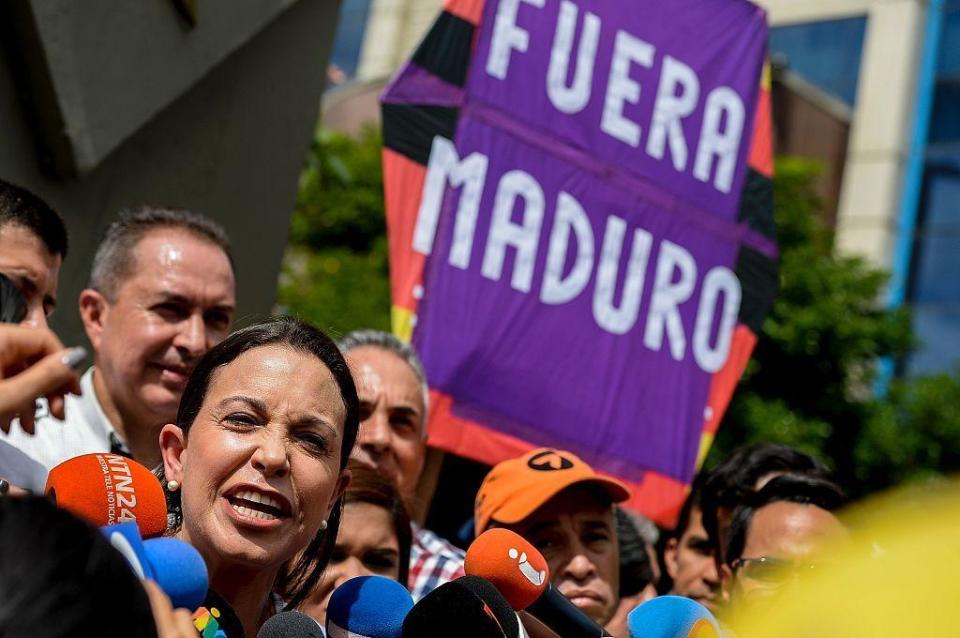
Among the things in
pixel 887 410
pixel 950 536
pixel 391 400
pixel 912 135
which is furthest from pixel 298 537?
pixel 912 135

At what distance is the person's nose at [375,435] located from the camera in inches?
147

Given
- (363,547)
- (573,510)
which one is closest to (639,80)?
(573,510)

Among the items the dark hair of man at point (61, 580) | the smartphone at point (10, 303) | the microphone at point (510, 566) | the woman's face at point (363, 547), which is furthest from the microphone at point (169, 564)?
the woman's face at point (363, 547)

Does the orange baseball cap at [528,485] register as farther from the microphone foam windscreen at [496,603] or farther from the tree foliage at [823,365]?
the tree foliage at [823,365]

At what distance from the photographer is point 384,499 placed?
3.18 metres

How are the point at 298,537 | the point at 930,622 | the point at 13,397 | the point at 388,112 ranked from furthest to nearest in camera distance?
the point at 388,112, the point at 298,537, the point at 13,397, the point at 930,622

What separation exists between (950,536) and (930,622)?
0.10 meters

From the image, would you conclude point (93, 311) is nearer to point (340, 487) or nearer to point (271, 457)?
point (340, 487)

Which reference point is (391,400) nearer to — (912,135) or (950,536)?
(950,536)

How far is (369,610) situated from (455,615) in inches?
12.8

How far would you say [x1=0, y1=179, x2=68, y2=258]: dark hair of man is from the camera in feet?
9.75

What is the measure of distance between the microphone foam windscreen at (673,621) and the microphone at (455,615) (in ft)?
0.89

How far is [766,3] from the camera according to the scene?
2305cm

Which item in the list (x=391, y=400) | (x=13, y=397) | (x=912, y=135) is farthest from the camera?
(x=912, y=135)
